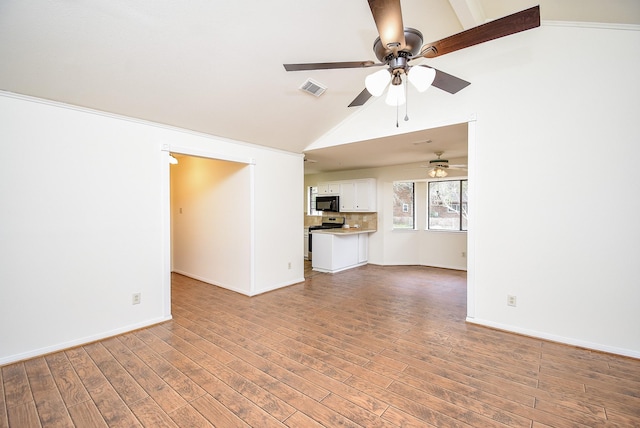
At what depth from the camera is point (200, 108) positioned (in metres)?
3.28

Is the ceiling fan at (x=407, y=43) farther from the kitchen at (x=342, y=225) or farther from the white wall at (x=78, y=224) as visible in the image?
the kitchen at (x=342, y=225)

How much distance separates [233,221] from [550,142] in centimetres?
424

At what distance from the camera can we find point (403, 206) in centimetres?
698

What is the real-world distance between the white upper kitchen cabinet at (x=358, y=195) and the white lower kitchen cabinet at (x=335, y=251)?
668 millimetres

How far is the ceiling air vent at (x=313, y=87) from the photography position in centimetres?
322

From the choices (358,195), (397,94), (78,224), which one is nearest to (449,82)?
(397,94)

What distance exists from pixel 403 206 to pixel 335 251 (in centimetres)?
223

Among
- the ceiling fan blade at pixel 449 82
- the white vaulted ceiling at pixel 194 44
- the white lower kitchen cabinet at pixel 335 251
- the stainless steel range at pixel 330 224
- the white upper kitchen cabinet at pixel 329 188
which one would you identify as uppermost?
the white vaulted ceiling at pixel 194 44

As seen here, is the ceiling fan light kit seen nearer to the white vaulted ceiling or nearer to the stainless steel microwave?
the white vaulted ceiling

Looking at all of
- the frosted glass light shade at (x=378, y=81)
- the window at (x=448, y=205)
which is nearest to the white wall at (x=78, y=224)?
the frosted glass light shade at (x=378, y=81)

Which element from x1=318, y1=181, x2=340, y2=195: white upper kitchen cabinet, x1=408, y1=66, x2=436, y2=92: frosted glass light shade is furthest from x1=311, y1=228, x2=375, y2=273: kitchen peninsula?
x1=408, y1=66, x2=436, y2=92: frosted glass light shade

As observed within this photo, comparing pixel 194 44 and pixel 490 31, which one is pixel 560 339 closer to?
pixel 490 31

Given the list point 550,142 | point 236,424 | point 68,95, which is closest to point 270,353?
point 236,424

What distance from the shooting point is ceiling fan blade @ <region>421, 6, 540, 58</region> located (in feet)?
4.98
